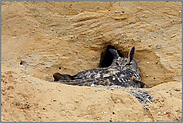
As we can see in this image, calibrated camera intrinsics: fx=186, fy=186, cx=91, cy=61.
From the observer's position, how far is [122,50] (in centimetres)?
673

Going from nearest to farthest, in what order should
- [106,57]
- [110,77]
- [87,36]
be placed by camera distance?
[110,77], [87,36], [106,57]

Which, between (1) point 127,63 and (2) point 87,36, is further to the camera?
(2) point 87,36

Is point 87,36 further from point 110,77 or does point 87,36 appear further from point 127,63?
point 110,77

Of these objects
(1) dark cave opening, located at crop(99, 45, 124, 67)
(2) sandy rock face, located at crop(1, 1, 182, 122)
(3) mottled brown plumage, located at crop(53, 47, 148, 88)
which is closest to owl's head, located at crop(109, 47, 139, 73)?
(3) mottled brown plumage, located at crop(53, 47, 148, 88)

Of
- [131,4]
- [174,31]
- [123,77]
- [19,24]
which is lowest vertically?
[123,77]

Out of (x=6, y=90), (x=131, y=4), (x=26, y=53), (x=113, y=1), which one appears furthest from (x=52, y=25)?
(x=6, y=90)

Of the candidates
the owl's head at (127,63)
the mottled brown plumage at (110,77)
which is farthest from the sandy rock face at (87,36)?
the mottled brown plumage at (110,77)

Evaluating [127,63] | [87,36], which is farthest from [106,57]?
[127,63]

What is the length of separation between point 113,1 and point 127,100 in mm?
4179

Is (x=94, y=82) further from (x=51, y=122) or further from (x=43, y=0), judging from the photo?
(x=43, y=0)

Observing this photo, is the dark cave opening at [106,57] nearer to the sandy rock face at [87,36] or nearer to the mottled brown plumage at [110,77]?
the sandy rock face at [87,36]

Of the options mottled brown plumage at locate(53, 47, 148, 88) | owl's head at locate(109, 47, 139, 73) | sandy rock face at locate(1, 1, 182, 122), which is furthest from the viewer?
owl's head at locate(109, 47, 139, 73)

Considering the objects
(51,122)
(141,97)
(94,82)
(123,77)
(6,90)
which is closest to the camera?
(51,122)

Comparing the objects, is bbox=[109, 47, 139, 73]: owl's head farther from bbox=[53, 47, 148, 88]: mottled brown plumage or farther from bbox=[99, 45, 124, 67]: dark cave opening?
bbox=[99, 45, 124, 67]: dark cave opening
